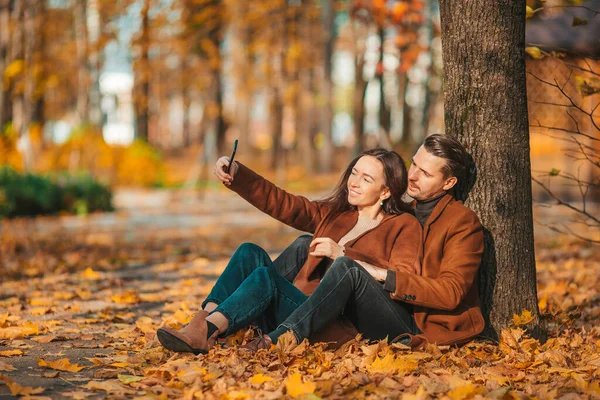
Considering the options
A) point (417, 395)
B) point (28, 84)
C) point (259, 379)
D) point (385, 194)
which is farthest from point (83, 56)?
A: point (417, 395)

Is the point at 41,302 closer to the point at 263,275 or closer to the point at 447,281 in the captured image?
the point at 263,275

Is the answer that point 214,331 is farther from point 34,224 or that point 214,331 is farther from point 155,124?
point 155,124

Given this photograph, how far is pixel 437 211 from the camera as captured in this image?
13.5 feet

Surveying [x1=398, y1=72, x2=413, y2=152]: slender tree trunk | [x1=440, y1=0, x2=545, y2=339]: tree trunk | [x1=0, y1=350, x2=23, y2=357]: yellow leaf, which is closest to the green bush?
[x1=0, y1=350, x2=23, y2=357]: yellow leaf

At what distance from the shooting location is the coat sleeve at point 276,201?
14.4 feet

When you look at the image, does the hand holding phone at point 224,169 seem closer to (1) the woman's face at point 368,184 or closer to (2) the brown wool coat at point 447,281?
(1) the woman's face at point 368,184

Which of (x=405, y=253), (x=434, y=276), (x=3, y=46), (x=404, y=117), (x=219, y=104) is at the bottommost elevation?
(x=434, y=276)

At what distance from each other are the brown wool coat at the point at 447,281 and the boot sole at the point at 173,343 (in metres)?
1.04

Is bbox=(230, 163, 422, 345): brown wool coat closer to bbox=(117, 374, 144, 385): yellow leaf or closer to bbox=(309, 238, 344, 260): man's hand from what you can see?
bbox=(309, 238, 344, 260): man's hand

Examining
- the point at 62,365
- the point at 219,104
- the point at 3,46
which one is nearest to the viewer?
the point at 62,365

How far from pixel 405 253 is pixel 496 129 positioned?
896 millimetres

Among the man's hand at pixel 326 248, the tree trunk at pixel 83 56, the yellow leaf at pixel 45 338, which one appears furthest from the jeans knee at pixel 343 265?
the tree trunk at pixel 83 56

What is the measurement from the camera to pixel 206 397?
129 inches

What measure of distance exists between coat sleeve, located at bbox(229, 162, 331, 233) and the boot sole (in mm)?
969
